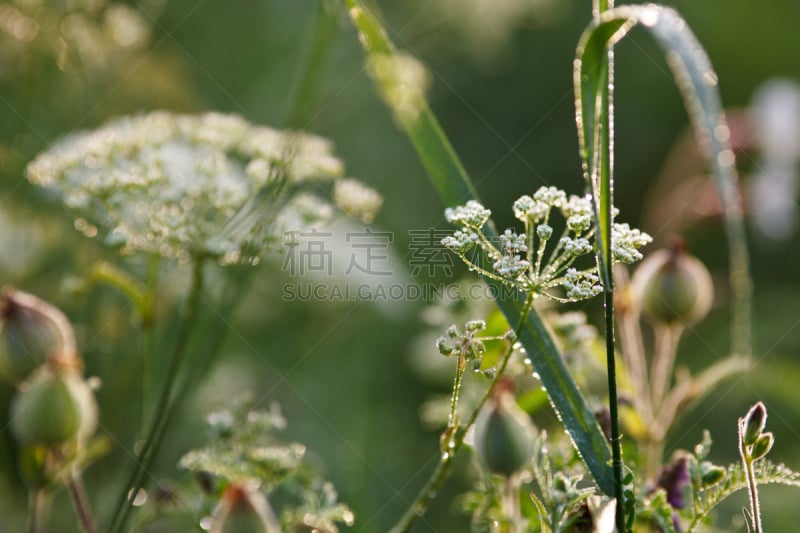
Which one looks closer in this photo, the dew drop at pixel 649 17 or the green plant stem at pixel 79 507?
the dew drop at pixel 649 17

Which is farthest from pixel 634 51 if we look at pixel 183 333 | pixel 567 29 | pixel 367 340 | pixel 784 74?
pixel 183 333

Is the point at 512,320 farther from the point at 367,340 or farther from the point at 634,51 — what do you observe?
the point at 634,51

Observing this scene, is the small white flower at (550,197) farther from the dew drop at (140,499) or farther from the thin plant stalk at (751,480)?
the dew drop at (140,499)

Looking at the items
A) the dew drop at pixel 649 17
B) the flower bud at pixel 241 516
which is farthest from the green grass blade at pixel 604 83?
the flower bud at pixel 241 516

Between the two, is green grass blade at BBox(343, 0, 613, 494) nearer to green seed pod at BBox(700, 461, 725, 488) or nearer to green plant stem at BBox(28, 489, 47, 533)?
green seed pod at BBox(700, 461, 725, 488)

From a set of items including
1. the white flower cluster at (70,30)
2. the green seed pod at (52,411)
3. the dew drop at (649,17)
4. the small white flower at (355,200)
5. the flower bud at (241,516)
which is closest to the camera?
the dew drop at (649,17)

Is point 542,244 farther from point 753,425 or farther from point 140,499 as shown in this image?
point 140,499

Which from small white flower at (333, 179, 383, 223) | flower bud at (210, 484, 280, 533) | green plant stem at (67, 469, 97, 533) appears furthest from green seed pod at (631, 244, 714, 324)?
green plant stem at (67, 469, 97, 533)
